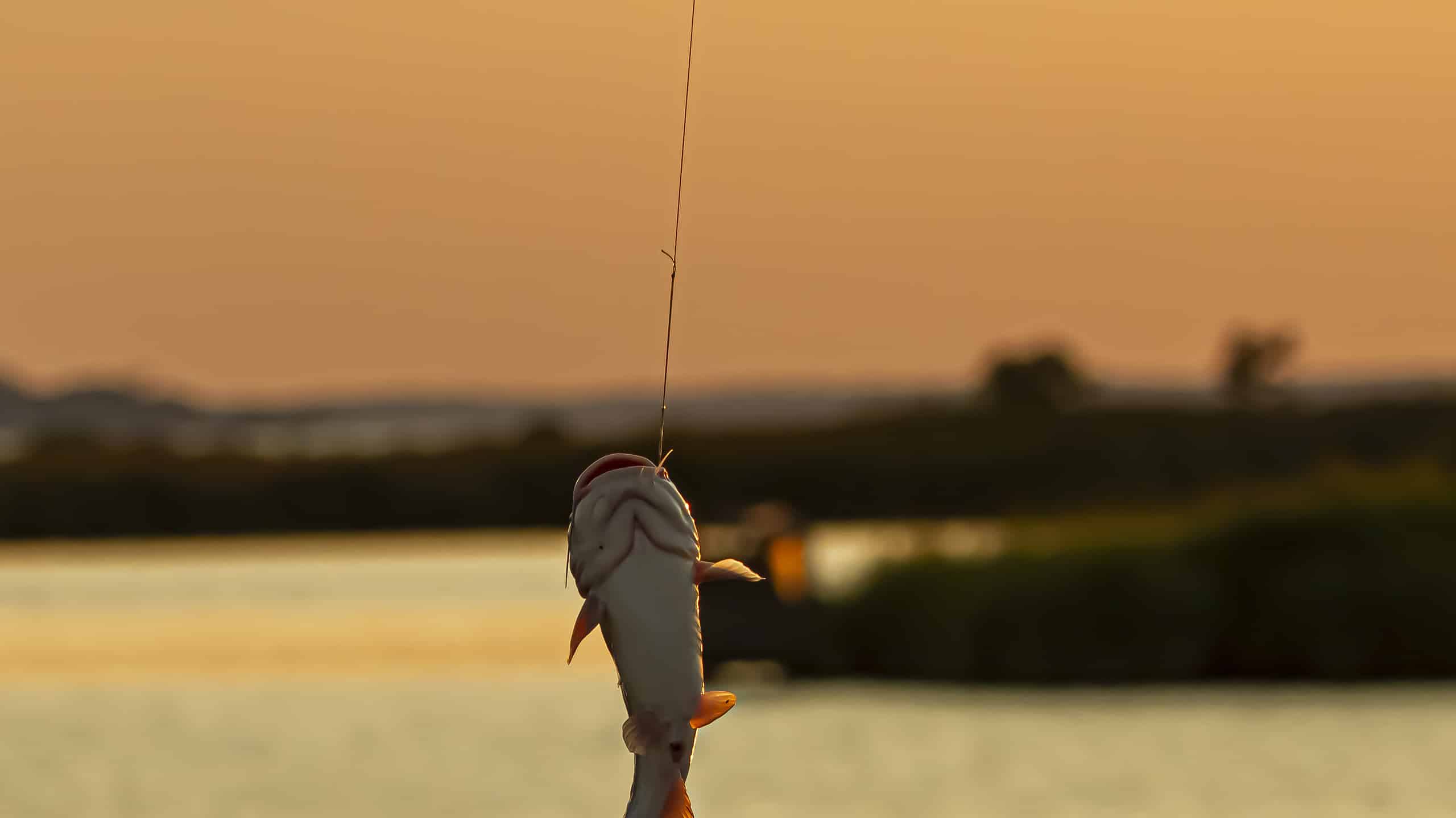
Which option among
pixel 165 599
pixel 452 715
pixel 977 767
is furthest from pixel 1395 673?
pixel 165 599

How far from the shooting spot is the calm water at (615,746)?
23.5 m

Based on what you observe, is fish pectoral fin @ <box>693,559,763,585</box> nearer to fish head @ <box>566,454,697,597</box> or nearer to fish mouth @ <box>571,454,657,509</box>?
fish head @ <box>566,454,697,597</box>

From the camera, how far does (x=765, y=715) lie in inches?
1196

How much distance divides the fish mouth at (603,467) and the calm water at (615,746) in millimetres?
15940

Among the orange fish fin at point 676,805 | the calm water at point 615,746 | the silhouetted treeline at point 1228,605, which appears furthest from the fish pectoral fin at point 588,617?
the silhouetted treeline at point 1228,605

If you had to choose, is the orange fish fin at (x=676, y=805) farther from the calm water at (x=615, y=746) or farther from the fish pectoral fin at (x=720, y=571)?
the calm water at (x=615, y=746)

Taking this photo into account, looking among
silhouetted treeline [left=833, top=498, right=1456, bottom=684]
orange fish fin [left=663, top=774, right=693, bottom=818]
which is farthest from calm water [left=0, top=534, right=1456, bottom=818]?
→ orange fish fin [left=663, top=774, right=693, bottom=818]

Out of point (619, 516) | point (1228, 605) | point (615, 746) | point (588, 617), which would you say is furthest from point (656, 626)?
point (1228, 605)

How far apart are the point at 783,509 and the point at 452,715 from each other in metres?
5.52

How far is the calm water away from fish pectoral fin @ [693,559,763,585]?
620 inches

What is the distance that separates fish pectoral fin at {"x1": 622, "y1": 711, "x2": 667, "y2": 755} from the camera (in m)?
5.40

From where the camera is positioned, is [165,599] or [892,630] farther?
[165,599]

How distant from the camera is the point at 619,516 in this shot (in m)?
5.26

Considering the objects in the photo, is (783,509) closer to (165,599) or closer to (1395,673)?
(1395,673)
